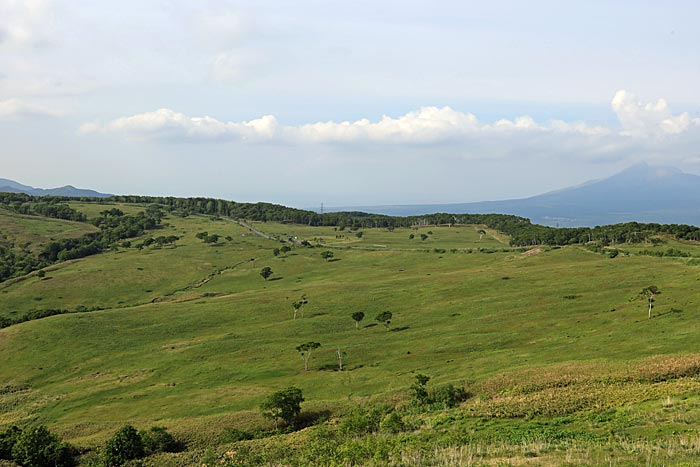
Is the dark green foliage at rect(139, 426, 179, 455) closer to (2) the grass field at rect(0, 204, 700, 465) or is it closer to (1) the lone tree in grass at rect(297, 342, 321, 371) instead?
(2) the grass field at rect(0, 204, 700, 465)

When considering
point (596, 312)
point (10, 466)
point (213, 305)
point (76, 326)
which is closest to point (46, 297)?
point (76, 326)

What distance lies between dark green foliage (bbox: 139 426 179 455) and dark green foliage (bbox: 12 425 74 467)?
23.3ft

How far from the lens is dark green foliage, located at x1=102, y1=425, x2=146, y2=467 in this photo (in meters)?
45.2

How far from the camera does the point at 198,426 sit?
52.7m

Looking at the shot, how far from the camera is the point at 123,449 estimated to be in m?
45.9

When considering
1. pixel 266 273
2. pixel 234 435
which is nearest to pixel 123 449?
pixel 234 435

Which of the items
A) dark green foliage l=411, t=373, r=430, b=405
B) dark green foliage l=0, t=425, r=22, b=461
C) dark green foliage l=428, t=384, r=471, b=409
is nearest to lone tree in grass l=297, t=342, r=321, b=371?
dark green foliage l=411, t=373, r=430, b=405

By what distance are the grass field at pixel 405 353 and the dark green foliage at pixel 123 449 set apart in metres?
6.09

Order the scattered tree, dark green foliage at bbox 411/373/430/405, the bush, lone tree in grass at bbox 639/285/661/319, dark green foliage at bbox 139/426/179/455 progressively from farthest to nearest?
1. lone tree in grass at bbox 639/285/661/319
2. the scattered tree
3. dark green foliage at bbox 411/373/430/405
4. dark green foliage at bbox 139/426/179/455
5. the bush

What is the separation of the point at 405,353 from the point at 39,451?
51039 mm

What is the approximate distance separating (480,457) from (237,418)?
110 ft

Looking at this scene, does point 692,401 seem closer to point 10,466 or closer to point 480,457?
point 480,457

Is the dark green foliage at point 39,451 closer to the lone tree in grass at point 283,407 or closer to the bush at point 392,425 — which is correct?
the lone tree in grass at point 283,407

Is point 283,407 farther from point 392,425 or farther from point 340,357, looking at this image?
point 340,357
